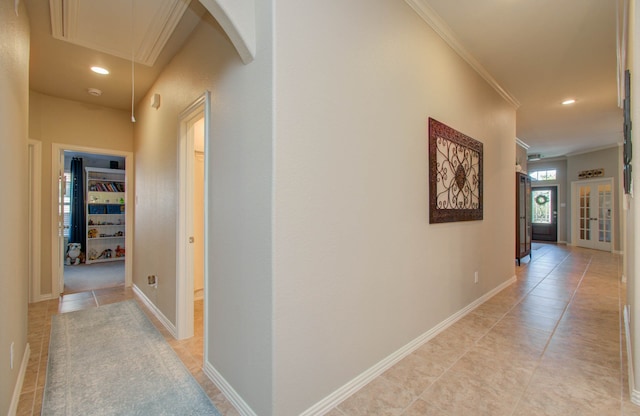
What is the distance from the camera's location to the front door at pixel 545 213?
31.5ft

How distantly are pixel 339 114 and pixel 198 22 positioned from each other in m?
1.53

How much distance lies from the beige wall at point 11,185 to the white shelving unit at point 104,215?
566 centimetres

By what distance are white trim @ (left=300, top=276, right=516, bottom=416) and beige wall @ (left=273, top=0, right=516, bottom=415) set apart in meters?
0.04

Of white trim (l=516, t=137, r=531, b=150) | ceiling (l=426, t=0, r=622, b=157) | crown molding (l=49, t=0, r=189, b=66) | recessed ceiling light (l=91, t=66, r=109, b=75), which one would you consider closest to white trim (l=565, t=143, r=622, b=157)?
white trim (l=516, t=137, r=531, b=150)

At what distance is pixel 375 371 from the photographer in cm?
198

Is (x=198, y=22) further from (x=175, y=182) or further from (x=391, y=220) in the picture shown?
(x=391, y=220)

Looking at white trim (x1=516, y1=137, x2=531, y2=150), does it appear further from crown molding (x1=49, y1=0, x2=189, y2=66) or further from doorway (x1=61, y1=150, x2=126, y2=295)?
doorway (x1=61, y1=150, x2=126, y2=295)

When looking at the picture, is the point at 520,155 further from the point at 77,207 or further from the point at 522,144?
the point at 77,207

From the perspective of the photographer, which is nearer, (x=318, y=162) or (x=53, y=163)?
(x=318, y=162)

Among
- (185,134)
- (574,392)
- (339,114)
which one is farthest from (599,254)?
(185,134)

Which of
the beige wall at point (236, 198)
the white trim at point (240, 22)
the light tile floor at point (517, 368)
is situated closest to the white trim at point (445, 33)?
the white trim at point (240, 22)

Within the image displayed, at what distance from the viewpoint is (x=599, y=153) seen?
8.01m

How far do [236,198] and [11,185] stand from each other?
1.39m

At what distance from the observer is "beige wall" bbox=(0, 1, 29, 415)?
1.51m
